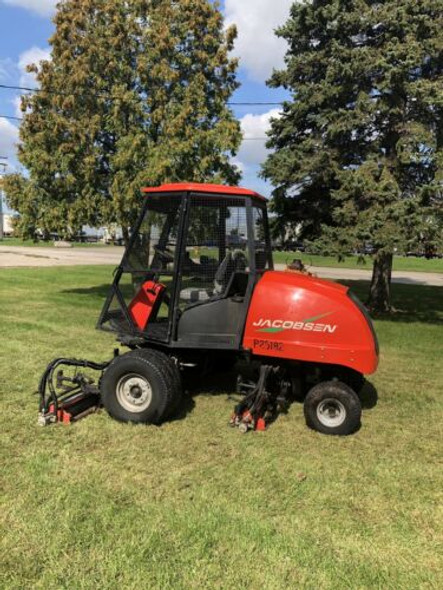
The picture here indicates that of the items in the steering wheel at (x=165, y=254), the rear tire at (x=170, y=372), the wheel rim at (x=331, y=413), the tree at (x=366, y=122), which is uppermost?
the tree at (x=366, y=122)

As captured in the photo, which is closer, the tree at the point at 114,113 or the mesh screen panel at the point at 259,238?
the mesh screen panel at the point at 259,238

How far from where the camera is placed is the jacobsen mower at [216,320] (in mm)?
4707

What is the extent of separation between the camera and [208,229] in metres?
5.10

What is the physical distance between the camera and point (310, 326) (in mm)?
4684

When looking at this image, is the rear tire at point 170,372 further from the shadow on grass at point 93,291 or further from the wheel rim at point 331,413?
the shadow on grass at point 93,291

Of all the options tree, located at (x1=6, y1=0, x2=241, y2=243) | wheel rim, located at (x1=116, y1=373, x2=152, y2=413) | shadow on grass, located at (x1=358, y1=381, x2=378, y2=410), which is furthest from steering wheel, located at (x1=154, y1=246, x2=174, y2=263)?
tree, located at (x1=6, y1=0, x2=241, y2=243)

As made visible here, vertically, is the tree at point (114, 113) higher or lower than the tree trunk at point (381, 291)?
higher

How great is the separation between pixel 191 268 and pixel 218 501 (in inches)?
91.1

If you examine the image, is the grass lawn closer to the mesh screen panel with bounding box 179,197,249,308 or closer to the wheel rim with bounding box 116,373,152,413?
the wheel rim with bounding box 116,373,152,413

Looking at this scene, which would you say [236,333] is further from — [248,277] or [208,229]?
Result: [208,229]

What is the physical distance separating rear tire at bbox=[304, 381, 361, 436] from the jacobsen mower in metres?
0.01

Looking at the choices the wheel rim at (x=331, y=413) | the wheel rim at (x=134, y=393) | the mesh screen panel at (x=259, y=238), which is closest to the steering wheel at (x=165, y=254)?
the mesh screen panel at (x=259, y=238)

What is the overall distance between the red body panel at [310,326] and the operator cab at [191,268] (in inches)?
8.3

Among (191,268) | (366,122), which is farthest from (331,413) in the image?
(366,122)
